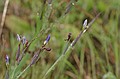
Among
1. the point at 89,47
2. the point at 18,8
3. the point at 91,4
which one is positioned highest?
the point at 18,8

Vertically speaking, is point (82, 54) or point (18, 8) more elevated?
point (18, 8)

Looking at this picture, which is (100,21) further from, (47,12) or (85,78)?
(47,12)

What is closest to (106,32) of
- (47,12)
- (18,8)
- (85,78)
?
(85,78)

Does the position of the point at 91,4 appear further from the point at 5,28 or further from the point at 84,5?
the point at 5,28

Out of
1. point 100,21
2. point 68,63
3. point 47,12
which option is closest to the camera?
point 47,12

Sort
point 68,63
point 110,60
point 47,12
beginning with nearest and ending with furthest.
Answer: point 47,12 → point 68,63 → point 110,60

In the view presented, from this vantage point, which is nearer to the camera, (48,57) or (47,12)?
(47,12)
